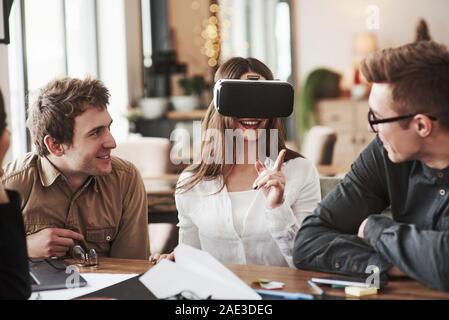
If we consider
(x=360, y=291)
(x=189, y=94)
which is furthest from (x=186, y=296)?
(x=189, y=94)

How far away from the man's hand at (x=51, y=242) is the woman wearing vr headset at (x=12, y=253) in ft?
1.68

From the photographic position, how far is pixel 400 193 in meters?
1.78

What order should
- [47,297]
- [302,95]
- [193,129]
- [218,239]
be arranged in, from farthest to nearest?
[302,95] → [193,129] → [218,239] → [47,297]

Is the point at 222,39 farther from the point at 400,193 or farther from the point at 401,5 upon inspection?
the point at 400,193

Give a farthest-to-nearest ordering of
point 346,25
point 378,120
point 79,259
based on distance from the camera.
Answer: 1. point 346,25
2. point 79,259
3. point 378,120

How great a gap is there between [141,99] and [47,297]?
18.1 feet

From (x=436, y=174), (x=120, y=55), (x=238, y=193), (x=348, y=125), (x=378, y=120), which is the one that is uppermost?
(x=120, y=55)

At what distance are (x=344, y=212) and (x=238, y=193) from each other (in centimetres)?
44

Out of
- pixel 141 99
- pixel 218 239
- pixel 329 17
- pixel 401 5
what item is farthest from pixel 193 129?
pixel 218 239

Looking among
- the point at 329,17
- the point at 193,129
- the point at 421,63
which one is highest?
the point at 329,17

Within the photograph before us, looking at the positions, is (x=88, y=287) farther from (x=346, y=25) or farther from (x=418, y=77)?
(x=346, y=25)

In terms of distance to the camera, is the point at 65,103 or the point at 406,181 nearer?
the point at 406,181

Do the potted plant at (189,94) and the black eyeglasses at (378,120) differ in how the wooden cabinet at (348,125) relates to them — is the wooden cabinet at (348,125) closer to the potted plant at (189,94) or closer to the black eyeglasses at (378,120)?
the potted plant at (189,94)

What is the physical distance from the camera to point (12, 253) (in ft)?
4.67
